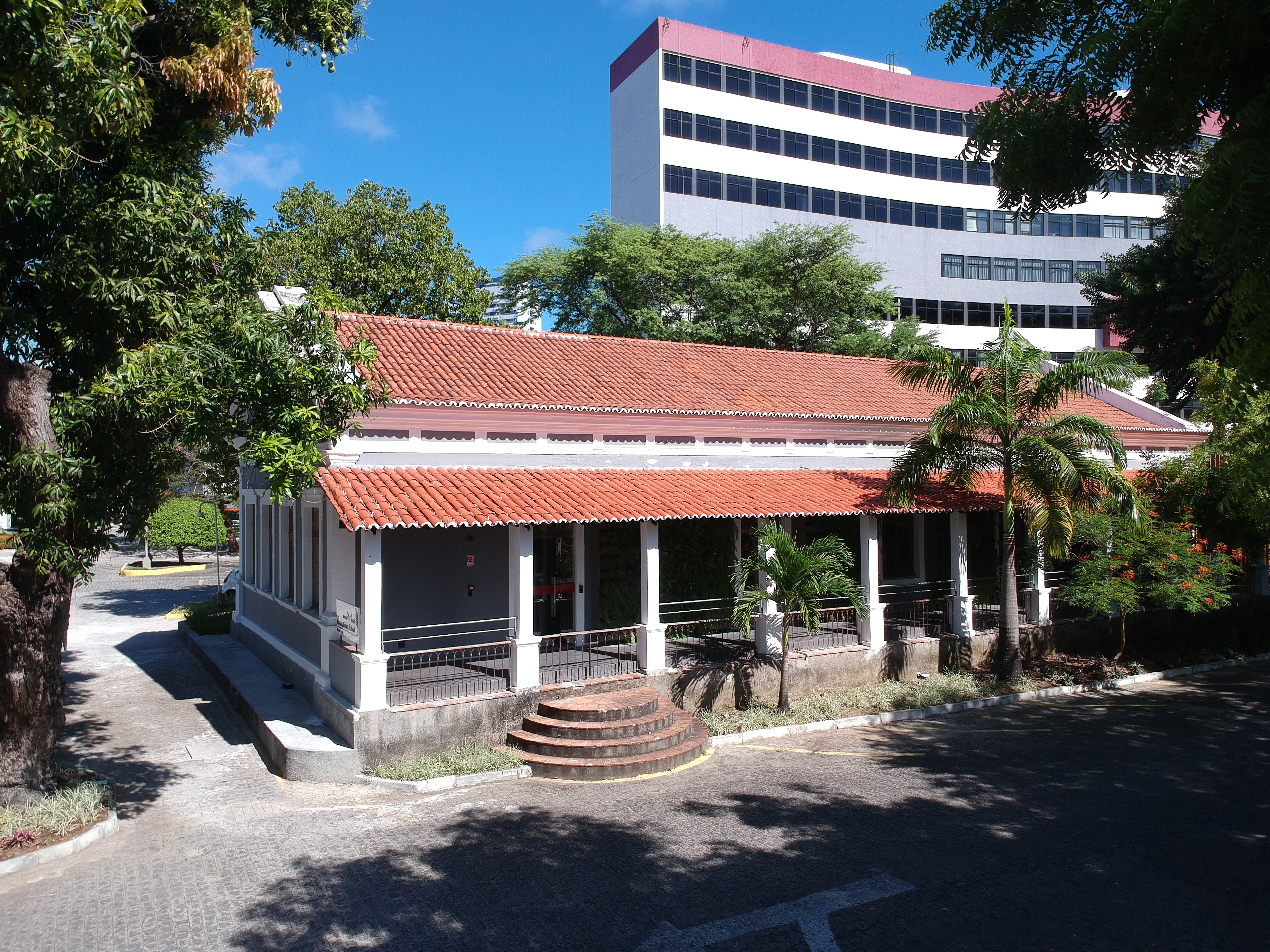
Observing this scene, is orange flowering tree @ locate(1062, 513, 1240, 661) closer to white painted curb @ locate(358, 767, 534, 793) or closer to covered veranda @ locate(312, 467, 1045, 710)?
covered veranda @ locate(312, 467, 1045, 710)

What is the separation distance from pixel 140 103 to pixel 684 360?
11281 mm

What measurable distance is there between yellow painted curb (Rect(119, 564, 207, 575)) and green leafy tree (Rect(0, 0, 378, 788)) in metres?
28.3

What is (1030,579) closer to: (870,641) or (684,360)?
(870,641)

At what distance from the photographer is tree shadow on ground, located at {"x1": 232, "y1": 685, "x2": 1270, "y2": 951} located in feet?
21.3

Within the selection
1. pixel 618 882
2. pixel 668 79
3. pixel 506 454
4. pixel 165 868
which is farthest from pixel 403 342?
pixel 668 79

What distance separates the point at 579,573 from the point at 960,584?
7083 millimetres

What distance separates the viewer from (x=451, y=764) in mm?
10148

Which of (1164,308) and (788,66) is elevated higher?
(788,66)

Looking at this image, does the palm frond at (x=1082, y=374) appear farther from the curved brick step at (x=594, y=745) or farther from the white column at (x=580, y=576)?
the curved brick step at (x=594, y=745)

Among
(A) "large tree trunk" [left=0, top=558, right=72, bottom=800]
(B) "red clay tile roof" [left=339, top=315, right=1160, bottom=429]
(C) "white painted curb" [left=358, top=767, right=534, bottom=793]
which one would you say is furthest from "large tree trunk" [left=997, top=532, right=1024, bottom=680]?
(A) "large tree trunk" [left=0, top=558, right=72, bottom=800]

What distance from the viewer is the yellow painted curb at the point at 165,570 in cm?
3369

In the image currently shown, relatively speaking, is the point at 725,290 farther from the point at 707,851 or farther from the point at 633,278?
the point at 707,851

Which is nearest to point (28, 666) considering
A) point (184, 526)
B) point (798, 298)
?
point (798, 298)

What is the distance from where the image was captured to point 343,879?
24.0ft
